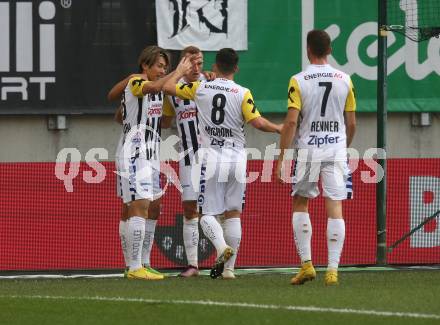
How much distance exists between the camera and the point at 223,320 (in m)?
7.67

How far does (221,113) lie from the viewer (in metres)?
11.4

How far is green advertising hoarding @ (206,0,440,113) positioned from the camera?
20.1 meters

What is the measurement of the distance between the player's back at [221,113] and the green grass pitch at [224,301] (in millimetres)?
1238

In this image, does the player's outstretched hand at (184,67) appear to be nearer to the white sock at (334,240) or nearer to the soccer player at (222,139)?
the soccer player at (222,139)

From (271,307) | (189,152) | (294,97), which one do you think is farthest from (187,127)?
(271,307)

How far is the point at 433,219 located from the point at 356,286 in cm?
461

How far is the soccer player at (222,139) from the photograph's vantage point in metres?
11.4

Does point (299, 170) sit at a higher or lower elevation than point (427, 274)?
higher

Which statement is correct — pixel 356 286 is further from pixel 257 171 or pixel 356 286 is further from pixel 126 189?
pixel 257 171

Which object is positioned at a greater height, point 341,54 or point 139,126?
point 341,54

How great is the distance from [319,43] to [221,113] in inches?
54.8

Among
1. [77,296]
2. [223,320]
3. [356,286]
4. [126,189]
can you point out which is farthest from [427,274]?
[223,320]

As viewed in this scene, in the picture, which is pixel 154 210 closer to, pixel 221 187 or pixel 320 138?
pixel 221 187

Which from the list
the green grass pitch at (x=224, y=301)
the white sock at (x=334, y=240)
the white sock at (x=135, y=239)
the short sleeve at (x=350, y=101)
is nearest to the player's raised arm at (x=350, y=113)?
the short sleeve at (x=350, y=101)
